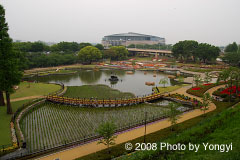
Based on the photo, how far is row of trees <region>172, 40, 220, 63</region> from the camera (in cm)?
8275

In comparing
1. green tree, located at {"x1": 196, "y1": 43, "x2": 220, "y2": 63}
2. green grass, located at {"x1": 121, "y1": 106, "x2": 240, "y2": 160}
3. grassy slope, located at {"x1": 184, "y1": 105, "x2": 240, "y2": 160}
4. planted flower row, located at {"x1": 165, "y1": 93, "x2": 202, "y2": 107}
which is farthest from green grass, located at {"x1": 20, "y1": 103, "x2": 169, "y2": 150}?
green tree, located at {"x1": 196, "y1": 43, "x2": 220, "y2": 63}

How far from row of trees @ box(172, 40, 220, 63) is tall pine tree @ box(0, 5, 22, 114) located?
76.8 m

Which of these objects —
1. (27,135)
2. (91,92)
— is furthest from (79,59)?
(27,135)

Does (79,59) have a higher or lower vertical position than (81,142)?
higher

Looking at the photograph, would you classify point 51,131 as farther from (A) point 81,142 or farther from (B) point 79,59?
(B) point 79,59

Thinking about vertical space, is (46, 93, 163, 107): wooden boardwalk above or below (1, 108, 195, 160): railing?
above

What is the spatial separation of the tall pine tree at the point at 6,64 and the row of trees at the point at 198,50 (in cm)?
7678

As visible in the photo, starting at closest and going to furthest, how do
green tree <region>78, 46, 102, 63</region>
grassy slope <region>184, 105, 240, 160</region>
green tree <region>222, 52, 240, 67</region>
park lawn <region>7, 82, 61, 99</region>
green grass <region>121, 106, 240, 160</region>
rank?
1. grassy slope <region>184, 105, 240, 160</region>
2. green grass <region>121, 106, 240, 160</region>
3. park lawn <region>7, 82, 61, 99</region>
4. green tree <region>222, 52, 240, 67</region>
5. green tree <region>78, 46, 102, 63</region>

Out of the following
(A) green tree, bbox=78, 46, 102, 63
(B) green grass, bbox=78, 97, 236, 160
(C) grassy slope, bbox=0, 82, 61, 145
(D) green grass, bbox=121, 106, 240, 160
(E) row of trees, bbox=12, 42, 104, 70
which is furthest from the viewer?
(A) green tree, bbox=78, 46, 102, 63

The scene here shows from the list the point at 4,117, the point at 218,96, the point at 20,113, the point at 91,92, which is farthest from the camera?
the point at 91,92

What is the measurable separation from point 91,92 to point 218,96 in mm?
25479

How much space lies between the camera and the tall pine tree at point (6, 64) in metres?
25.4

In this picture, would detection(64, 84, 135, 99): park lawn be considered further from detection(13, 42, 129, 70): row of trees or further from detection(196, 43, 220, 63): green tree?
detection(196, 43, 220, 63): green tree

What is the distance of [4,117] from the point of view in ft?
84.3
